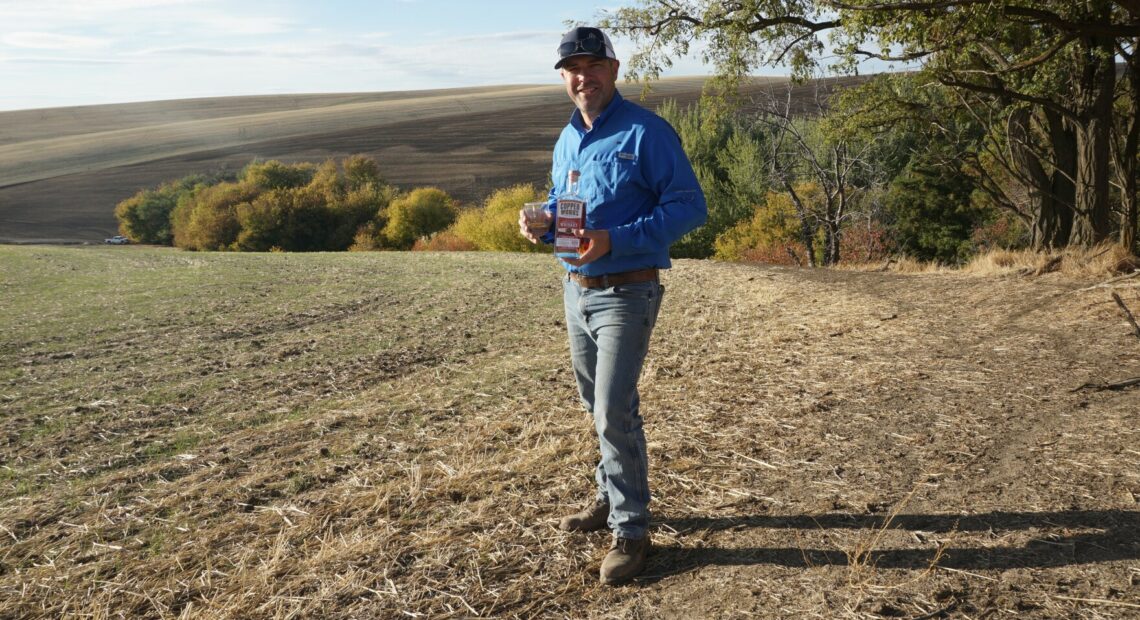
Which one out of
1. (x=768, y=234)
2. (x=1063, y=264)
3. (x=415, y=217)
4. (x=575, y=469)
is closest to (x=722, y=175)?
(x=768, y=234)

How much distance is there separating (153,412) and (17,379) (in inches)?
112

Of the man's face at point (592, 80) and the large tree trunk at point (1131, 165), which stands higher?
the man's face at point (592, 80)

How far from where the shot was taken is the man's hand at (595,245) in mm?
3699

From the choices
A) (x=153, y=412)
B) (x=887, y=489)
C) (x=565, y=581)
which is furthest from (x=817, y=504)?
(x=153, y=412)

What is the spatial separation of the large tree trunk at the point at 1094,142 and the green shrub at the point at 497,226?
4532cm

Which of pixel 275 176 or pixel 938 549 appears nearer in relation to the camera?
pixel 938 549

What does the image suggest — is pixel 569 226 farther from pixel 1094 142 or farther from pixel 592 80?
pixel 1094 142

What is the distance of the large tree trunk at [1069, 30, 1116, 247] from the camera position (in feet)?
44.1

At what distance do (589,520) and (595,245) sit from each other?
167 cm

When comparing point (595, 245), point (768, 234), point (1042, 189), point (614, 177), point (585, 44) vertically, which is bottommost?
point (768, 234)

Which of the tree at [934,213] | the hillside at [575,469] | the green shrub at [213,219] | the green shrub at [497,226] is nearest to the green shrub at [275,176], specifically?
the green shrub at [213,219]

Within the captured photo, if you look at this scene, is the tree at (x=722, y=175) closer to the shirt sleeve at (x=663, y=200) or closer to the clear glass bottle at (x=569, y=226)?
the shirt sleeve at (x=663, y=200)

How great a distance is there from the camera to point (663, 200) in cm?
380

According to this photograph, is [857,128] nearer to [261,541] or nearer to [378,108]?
[261,541]
